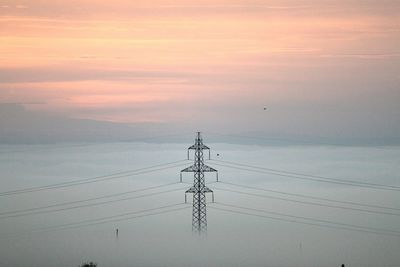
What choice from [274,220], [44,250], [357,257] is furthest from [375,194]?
[44,250]

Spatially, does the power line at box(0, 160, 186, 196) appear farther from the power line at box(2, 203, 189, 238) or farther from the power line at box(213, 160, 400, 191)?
the power line at box(2, 203, 189, 238)

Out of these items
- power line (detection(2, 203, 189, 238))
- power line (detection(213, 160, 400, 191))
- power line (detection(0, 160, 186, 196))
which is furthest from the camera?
power line (detection(213, 160, 400, 191))

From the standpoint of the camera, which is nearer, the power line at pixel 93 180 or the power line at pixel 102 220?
the power line at pixel 102 220

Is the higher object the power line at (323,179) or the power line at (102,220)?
the power line at (323,179)

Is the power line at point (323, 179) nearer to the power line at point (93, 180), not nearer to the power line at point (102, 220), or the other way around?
the power line at point (93, 180)

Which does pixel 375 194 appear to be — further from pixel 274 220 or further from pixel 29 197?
pixel 29 197

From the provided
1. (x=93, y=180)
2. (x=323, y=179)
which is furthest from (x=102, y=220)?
(x=323, y=179)

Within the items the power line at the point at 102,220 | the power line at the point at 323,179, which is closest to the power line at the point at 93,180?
the power line at the point at 323,179

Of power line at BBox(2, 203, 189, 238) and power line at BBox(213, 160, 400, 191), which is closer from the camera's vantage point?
power line at BBox(2, 203, 189, 238)

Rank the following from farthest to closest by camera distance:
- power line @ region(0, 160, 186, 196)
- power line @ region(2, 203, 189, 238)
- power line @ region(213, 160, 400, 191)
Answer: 1. power line @ region(213, 160, 400, 191)
2. power line @ region(0, 160, 186, 196)
3. power line @ region(2, 203, 189, 238)

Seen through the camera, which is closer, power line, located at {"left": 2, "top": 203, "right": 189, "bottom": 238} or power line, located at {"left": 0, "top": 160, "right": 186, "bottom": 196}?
power line, located at {"left": 2, "top": 203, "right": 189, "bottom": 238}

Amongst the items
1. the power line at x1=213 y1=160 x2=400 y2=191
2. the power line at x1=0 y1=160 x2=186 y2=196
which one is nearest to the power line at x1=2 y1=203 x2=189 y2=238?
the power line at x1=0 y1=160 x2=186 y2=196

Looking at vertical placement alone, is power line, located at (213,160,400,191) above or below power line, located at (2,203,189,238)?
above
